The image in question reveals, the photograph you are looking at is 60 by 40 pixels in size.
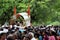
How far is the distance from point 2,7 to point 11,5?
0.75 metres

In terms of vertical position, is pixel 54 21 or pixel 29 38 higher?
pixel 29 38

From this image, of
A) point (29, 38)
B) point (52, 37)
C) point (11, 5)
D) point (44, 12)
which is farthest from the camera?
point (44, 12)

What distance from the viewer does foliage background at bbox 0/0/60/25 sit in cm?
2644

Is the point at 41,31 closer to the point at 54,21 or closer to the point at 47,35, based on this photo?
the point at 47,35

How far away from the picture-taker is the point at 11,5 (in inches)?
1029

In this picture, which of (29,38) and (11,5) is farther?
(11,5)

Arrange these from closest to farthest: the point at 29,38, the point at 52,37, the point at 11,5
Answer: the point at 29,38 < the point at 52,37 < the point at 11,5

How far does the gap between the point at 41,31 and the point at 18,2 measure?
47.5ft

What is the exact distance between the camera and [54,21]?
28172 millimetres

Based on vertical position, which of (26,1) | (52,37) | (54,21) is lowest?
(54,21)

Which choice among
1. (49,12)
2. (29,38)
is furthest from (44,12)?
(29,38)

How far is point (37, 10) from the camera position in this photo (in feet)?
90.1

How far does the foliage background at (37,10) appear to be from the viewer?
2644 cm

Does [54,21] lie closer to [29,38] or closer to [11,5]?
[11,5]
